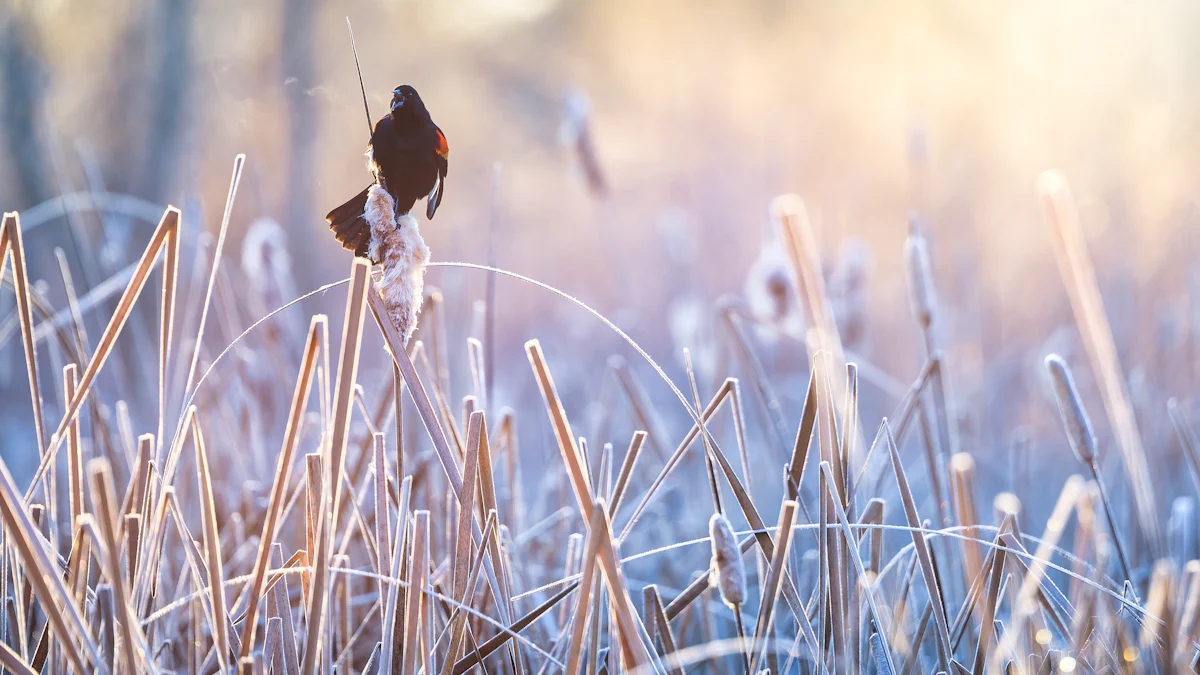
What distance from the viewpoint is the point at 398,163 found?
0.58m

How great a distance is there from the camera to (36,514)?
749 millimetres

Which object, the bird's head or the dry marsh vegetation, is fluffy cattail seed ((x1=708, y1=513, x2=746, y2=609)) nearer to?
the dry marsh vegetation

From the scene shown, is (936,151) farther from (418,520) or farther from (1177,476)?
(418,520)

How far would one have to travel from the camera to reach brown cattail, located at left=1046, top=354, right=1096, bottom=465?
0.68 metres

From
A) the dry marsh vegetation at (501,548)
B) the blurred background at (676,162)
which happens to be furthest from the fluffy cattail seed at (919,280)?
the blurred background at (676,162)

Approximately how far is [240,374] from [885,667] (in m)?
1.08

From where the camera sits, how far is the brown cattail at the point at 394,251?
1.89ft

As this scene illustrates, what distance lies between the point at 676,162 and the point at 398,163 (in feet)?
11.3

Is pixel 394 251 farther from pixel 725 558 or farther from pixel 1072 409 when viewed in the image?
pixel 1072 409

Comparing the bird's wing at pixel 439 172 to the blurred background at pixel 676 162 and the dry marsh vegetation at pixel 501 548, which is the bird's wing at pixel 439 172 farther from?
the blurred background at pixel 676 162

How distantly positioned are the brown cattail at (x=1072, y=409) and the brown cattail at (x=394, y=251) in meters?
0.55

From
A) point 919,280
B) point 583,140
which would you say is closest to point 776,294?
point 583,140

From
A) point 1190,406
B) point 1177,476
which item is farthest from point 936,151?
point 1177,476

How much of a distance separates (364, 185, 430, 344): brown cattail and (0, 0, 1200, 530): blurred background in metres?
0.36
